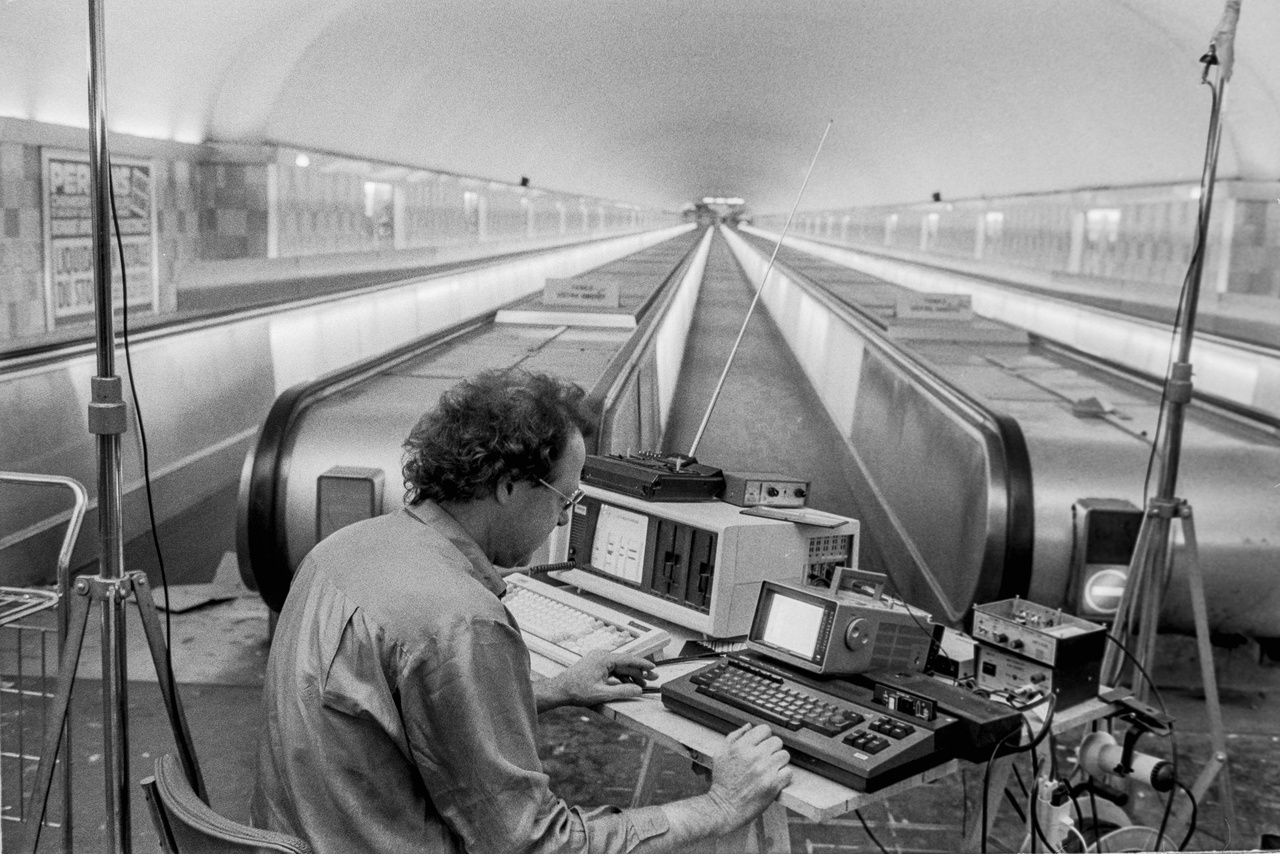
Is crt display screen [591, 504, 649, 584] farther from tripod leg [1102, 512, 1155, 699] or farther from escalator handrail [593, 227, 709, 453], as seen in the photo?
tripod leg [1102, 512, 1155, 699]

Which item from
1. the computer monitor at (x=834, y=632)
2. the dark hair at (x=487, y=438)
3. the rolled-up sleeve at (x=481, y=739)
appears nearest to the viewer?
the rolled-up sleeve at (x=481, y=739)

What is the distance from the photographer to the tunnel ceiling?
6500 mm

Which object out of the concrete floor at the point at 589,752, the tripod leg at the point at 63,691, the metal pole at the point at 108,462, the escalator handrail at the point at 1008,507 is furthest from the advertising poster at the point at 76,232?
the escalator handrail at the point at 1008,507

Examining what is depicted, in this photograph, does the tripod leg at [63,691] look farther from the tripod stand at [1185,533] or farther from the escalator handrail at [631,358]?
the tripod stand at [1185,533]

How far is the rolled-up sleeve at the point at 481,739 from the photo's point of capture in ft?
5.77

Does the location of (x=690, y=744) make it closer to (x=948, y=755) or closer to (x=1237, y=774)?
(x=948, y=755)

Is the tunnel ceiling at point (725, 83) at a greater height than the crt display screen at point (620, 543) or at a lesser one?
greater

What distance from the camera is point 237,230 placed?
8867 millimetres

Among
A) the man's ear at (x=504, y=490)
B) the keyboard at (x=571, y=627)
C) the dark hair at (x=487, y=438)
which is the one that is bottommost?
the keyboard at (x=571, y=627)

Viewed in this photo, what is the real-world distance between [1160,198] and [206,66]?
6417 millimetres

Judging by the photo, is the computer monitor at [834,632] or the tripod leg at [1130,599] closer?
the computer monitor at [834,632]

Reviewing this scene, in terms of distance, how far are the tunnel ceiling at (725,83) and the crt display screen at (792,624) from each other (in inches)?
174

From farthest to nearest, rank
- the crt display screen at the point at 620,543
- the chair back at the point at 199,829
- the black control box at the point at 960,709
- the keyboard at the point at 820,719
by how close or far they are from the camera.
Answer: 1. the crt display screen at the point at 620,543
2. the black control box at the point at 960,709
3. the keyboard at the point at 820,719
4. the chair back at the point at 199,829

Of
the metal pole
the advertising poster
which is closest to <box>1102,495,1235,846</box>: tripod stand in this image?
the metal pole
